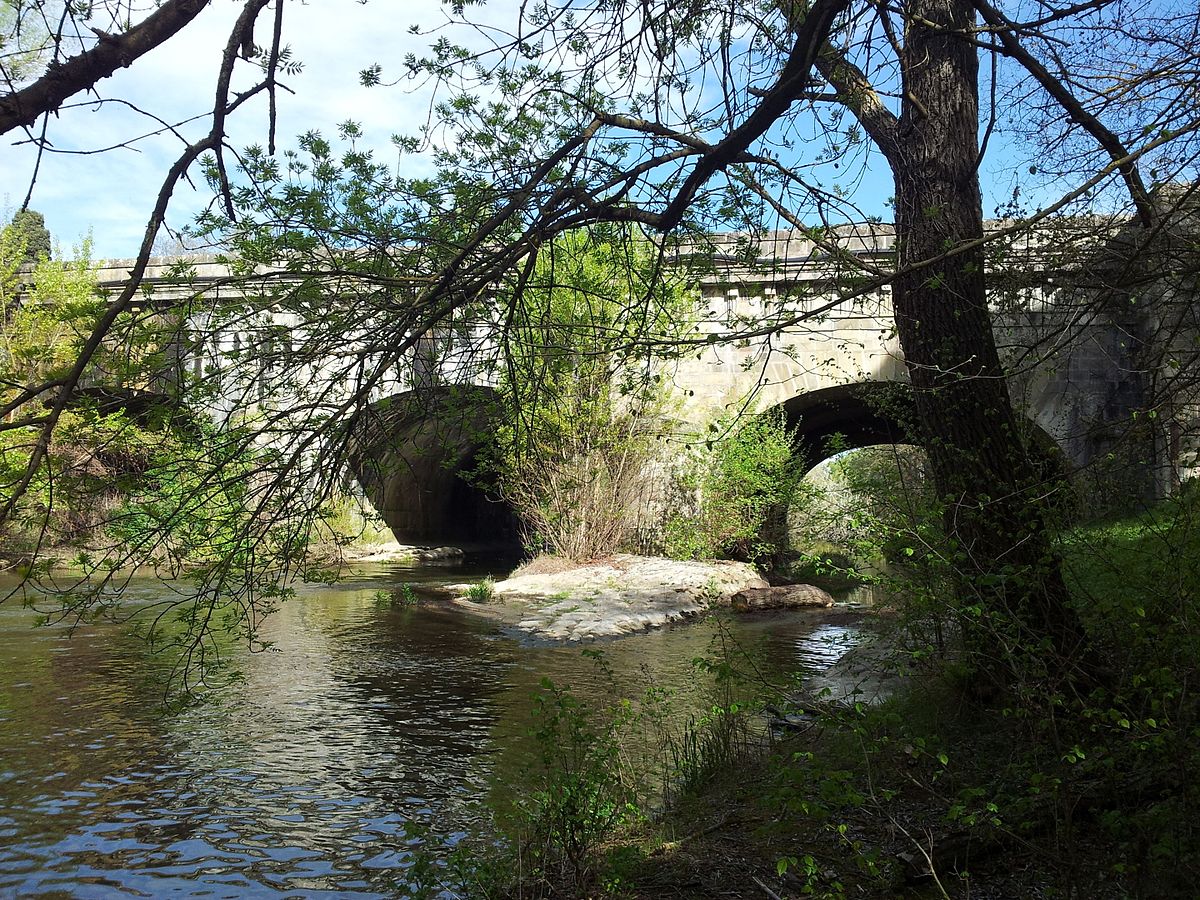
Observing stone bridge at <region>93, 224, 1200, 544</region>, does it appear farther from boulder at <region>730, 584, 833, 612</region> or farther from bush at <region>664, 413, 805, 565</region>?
bush at <region>664, 413, 805, 565</region>

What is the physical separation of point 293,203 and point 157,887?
3166 millimetres

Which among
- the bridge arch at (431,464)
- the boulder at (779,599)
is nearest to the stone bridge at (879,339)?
the bridge arch at (431,464)

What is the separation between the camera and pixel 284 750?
20.9ft

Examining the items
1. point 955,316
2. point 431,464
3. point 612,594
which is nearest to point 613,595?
point 612,594

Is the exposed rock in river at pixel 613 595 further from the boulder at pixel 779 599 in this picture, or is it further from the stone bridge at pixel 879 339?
the stone bridge at pixel 879 339

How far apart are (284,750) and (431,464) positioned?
18.3 m

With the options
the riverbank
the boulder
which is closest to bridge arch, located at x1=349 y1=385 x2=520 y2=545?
the riverbank

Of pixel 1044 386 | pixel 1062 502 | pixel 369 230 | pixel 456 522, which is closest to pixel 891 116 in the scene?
pixel 1062 502

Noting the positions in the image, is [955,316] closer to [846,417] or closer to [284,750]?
[284,750]

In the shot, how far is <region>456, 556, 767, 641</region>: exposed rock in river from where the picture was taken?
1148cm

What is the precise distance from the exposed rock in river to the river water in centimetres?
59

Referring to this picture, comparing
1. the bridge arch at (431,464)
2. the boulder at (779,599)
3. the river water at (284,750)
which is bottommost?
the river water at (284,750)

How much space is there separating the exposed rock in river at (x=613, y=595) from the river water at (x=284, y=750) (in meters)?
0.59

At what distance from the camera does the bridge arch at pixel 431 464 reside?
4047mm
